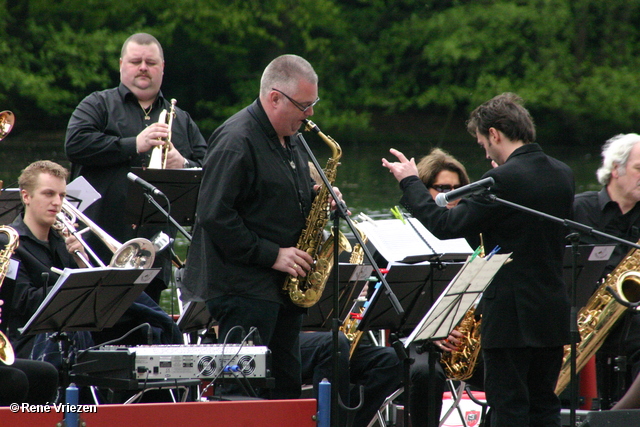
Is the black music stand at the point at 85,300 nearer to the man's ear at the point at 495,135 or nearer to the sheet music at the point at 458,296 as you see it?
the sheet music at the point at 458,296

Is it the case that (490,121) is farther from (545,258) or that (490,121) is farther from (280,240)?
(280,240)

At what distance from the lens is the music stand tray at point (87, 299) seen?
3895 mm

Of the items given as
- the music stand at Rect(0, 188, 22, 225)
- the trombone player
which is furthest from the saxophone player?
the music stand at Rect(0, 188, 22, 225)

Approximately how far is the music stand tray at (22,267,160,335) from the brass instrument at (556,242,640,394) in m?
2.68

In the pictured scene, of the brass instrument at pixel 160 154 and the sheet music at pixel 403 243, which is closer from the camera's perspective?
the sheet music at pixel 403 243

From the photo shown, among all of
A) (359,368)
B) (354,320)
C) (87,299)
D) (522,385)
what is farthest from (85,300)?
(522,385)

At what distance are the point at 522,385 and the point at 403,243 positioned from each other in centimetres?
102

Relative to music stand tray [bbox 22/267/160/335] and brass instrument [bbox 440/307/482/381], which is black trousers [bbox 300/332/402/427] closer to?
brass instrument [bbox 440/307/482/381]

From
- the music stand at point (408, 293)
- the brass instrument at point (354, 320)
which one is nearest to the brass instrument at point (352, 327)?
the brass instrument at point (354, 320)

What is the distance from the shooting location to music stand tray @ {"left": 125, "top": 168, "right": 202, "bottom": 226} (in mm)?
4703

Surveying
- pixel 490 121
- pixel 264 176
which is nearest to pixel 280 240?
pixel 264 176

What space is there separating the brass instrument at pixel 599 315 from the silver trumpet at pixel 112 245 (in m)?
2.58

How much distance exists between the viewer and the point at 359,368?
5.07 meters

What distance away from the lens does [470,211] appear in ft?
13.3
